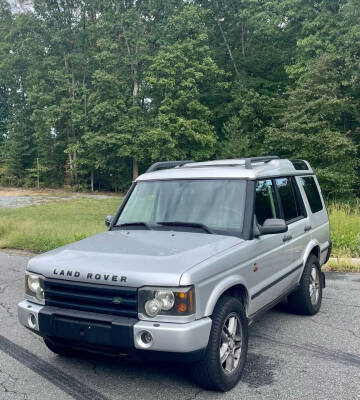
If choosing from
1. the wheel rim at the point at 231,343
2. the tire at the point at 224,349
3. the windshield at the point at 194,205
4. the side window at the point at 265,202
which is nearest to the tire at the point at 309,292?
the side window at the point at 265,202

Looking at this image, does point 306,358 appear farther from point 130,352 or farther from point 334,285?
point 334,285

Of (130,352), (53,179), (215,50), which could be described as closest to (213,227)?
(130,352)

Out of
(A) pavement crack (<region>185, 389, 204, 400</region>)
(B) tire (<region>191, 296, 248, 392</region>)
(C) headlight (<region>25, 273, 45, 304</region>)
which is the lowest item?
(A) pavement crack (<region>185, 389, 204, 400</region>)

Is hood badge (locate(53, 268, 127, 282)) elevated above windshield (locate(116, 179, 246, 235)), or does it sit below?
below

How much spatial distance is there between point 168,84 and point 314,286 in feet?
122

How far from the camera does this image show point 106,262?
3676mm

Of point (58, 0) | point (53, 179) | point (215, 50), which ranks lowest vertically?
point (53, 179)

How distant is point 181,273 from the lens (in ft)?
11.1

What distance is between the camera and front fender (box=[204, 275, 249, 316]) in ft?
11.5

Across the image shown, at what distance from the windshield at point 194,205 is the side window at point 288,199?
0.86 m

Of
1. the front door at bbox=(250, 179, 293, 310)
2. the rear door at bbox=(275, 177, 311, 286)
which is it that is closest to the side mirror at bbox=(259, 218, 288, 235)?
the front door at bbox=(250, 179, 293, 310)

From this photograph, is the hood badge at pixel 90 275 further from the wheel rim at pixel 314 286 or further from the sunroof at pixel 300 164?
the sunroof at pixel 300 164

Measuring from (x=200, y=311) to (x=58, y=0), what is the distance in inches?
2144

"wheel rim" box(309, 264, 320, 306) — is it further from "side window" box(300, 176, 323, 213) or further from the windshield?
the windshield
